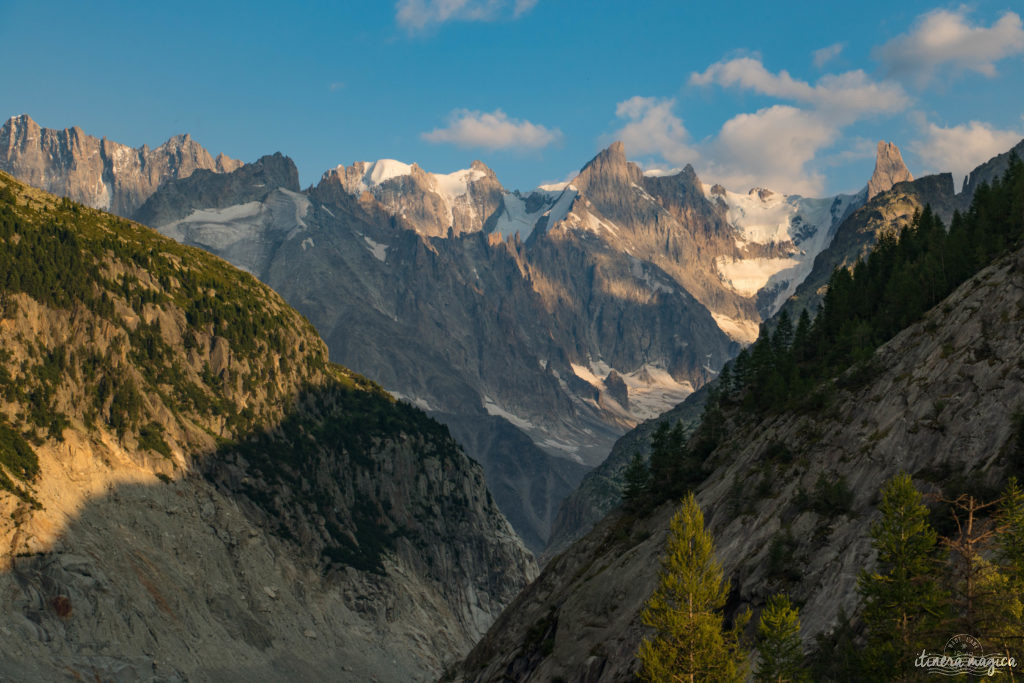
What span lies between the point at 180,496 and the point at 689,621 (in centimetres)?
11163

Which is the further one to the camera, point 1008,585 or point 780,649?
point 780,649

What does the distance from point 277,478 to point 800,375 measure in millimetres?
97868

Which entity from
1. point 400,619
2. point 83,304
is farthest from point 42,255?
point 400,619

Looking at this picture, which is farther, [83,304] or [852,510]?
[83,304]

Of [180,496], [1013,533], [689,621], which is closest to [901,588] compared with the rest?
[1013,533]

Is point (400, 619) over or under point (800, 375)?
under

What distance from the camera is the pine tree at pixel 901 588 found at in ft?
153

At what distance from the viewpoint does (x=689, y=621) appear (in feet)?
164

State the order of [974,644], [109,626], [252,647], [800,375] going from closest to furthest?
1. [974,644]
2. [800,375]
3. [109,626]
4. [252,647]

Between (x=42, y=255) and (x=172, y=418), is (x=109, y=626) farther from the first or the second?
(x=42, y=255)

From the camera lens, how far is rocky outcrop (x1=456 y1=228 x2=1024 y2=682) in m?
65.2

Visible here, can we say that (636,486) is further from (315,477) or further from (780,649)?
(315,477)

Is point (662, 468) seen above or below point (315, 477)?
below

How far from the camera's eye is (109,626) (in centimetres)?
11581
